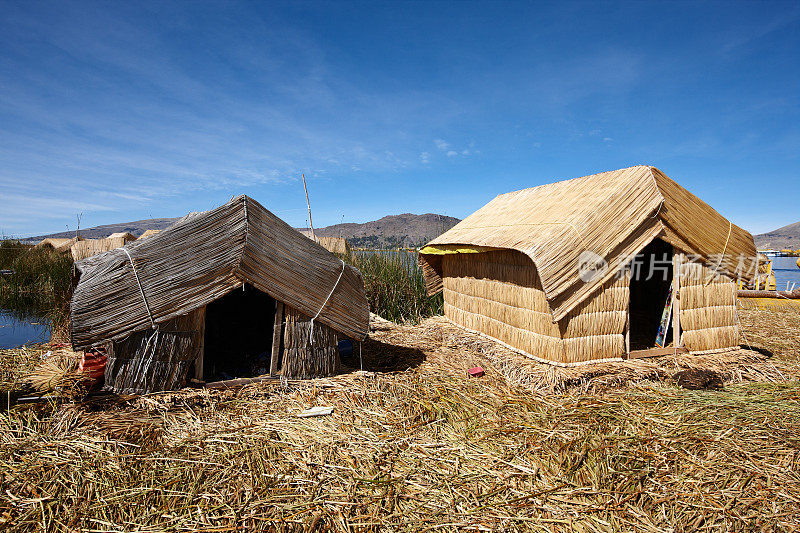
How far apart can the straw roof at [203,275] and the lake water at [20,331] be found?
17.3ft

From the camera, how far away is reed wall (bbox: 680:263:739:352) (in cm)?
541

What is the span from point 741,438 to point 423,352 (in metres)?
3.61

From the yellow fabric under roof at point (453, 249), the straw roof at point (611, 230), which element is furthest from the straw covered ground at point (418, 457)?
the yellow fabric under roof at point (453, 249)

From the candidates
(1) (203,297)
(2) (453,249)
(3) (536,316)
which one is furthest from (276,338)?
(2) (453,249)

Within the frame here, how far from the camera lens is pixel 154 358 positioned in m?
4.04

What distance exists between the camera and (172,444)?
10.9ft

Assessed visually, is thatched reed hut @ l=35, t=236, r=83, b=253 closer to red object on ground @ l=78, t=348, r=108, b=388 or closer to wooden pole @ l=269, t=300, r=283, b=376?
red object on ground @ l=78, t=348, r=108, b=388

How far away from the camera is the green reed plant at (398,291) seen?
9.36 meters

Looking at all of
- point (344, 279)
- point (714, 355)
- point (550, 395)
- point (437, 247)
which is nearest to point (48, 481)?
point (344, 279)

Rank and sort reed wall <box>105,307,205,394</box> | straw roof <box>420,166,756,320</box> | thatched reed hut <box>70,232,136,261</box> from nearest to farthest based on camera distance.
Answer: reed wall <box>105,307,205,394</box>, straw roof <box>420,166,756,320</box>, thatched reed hut <box>70,232,136,261</box>

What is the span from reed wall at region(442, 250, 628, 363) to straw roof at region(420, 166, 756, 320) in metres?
0.24

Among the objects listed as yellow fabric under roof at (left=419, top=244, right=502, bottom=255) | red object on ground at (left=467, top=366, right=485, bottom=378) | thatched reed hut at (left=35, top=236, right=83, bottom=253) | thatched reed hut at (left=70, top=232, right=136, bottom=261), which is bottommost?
red object on ground at (left=467, top=366, right=485, bottom=378)

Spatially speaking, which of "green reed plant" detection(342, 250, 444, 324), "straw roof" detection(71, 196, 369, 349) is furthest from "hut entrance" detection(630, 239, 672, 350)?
"straw roof" detection(71, 196, 369, 349)

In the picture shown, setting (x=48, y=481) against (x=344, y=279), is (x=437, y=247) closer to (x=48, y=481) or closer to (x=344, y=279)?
(x=344, y=279)
